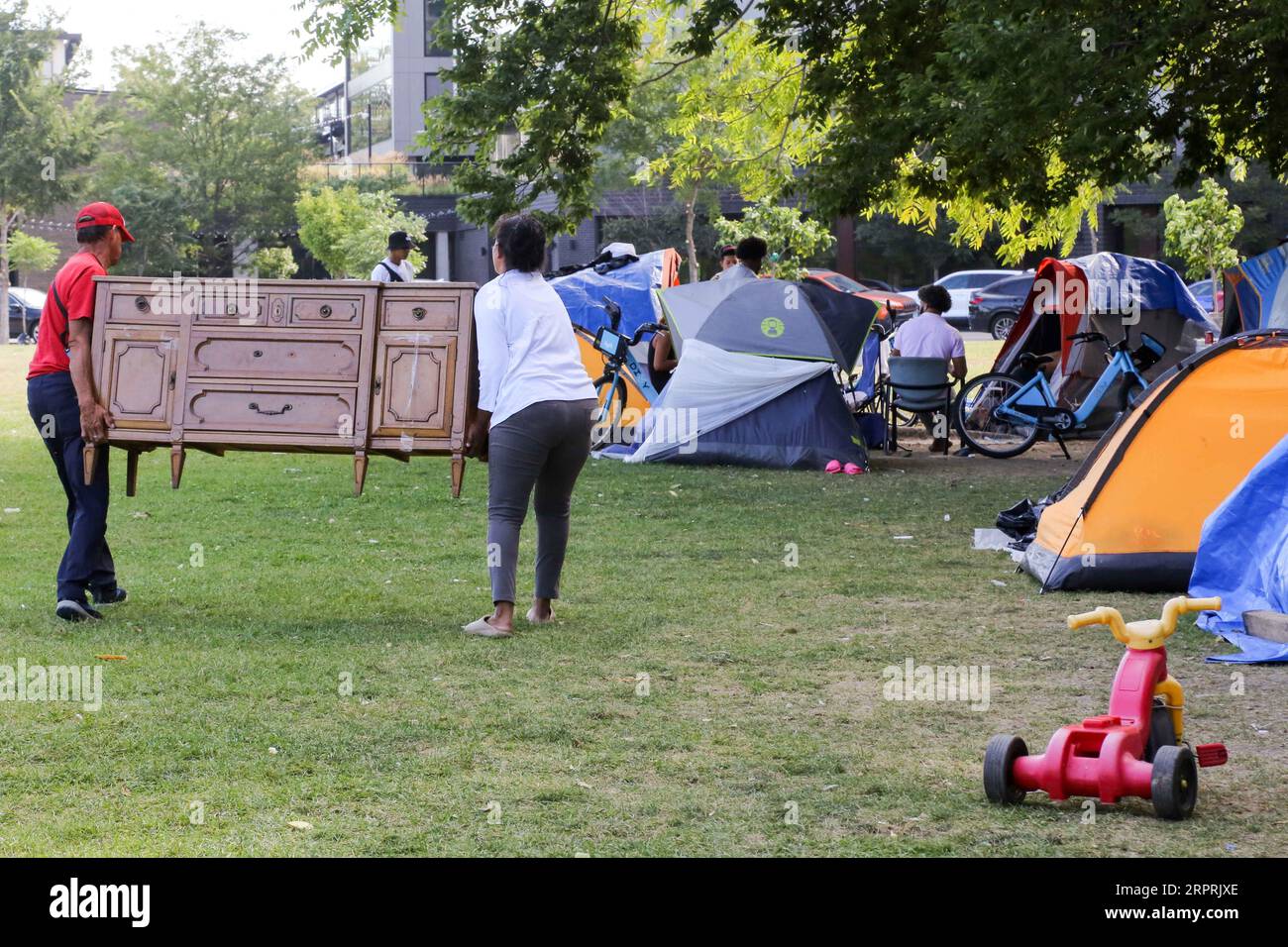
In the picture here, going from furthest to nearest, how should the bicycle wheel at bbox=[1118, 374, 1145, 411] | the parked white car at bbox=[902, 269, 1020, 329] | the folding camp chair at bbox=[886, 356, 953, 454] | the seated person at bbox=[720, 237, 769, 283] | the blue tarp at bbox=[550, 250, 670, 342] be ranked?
the parked white car at bbox=[902, 269, 1020, 329]
the blue tarp at bbox=[550, 250, 670, 342]
the seated person at bbox=[720, 237, 769, 283]
the bicycle wheel at bbox=[1118, 374, 1145, 411]
the folding camp chair at bbox=[886, 356, 953, 454]

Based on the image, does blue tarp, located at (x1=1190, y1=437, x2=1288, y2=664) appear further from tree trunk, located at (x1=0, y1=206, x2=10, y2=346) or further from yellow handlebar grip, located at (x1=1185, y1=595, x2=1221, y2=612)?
tree trunk, located at (x1=0, y1=206, x2=10, y2=346)

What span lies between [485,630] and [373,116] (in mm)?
66434

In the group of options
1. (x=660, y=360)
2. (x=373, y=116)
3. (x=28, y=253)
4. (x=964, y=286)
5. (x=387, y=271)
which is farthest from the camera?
(x=373, y=116)

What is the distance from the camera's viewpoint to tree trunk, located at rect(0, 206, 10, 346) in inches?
1935

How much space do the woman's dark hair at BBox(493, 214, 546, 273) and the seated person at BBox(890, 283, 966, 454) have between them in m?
8.32

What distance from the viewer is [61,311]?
25.2 ft

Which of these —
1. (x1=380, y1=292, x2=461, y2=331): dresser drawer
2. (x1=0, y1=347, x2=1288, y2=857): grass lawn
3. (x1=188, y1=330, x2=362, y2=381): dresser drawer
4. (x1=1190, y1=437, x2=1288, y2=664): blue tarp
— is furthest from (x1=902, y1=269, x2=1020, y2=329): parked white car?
(x1=188, y1=330, x2=362, y2=381): dresser drawer

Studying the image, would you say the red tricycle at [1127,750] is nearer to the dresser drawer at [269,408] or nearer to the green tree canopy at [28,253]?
the dresser drawer at [269,408]

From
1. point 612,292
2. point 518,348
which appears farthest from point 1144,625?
point 612,292

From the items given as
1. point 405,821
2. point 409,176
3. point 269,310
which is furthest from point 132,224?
point 405,821

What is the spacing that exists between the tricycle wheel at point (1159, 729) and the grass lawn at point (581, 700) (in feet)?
0.63

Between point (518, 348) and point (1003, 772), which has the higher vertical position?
point (518, 348)

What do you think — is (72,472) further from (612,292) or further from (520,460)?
(612,292)

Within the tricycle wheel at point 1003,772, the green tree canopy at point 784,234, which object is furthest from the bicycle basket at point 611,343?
the tricycle wheel at point 1003,772
